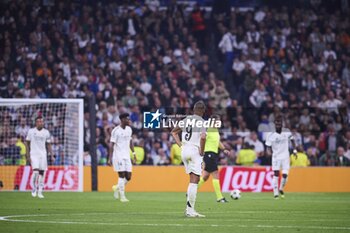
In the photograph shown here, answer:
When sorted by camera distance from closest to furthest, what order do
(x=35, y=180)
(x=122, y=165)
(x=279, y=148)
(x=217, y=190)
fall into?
(x=217, y=190) < (x=122, y=165) < (x=35, y=180) < (x=279, y=148)

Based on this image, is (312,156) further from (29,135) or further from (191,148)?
(191,148)

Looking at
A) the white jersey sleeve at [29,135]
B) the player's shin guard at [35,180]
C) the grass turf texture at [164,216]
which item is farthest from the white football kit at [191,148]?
the white jersey sleeve at [29,135]

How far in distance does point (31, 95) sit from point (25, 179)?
4.03 metres

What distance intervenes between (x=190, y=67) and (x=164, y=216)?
1896cm

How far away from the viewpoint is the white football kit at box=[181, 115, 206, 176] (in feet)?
56.0

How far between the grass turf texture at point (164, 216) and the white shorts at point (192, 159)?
3.12ft

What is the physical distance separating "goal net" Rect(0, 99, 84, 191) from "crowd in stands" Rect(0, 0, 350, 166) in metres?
1.18

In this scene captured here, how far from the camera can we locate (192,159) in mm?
17125

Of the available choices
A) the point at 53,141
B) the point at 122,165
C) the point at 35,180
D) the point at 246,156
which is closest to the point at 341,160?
the point at 246,156

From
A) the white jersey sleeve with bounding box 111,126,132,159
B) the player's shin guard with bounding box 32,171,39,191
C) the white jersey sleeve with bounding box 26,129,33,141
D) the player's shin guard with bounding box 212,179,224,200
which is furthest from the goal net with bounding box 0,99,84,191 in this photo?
the player's shin guard with bounding box 212,179,224,200

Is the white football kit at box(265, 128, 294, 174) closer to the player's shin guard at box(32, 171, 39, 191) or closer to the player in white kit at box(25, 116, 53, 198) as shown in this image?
the player in white kit at box(25, 116, 53, 198)

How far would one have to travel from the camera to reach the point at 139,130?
32656 mm

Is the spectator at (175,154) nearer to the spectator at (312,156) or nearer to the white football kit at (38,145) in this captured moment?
the spectator at (312,156)

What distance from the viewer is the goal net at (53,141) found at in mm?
30500
